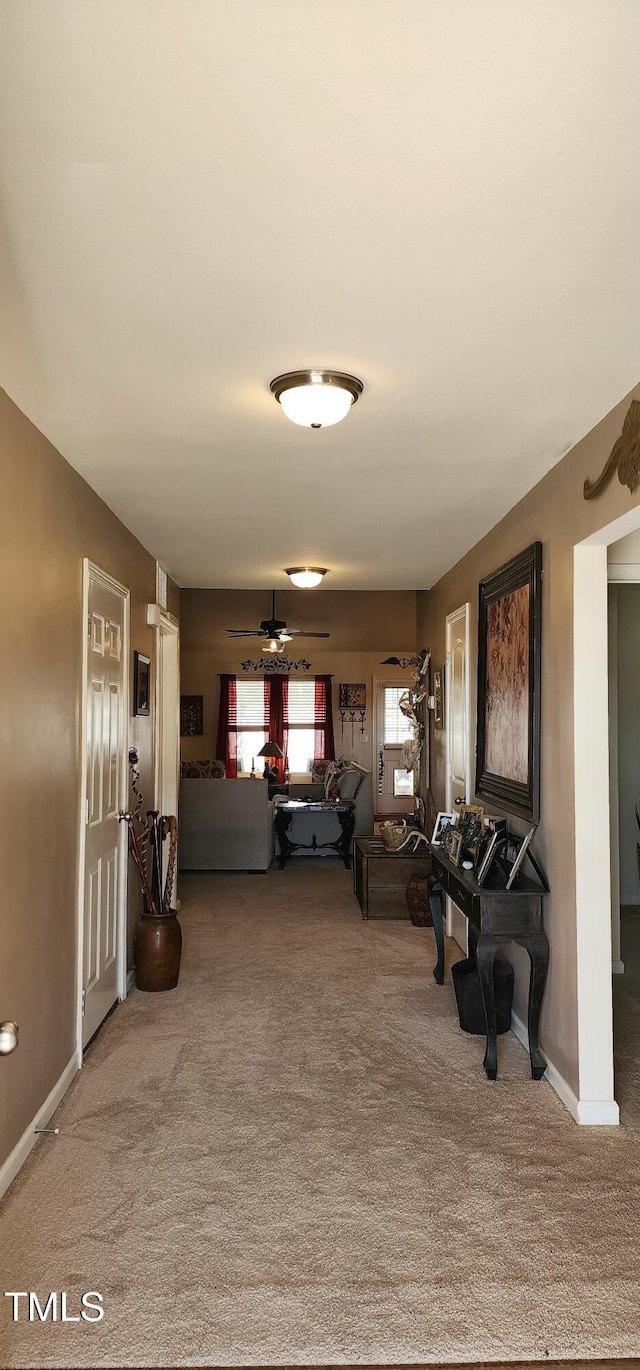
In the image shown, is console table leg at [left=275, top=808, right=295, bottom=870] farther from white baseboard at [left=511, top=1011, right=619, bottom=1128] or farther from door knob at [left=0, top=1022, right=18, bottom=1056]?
door knob at [left=0, top=1022, right=18, bottom=1056]

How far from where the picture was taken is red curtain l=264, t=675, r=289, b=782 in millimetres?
10930

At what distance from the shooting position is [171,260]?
2.00 m

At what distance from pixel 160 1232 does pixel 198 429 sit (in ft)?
8.57

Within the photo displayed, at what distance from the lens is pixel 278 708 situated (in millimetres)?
10930

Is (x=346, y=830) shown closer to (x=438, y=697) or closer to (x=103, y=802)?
(x=438, y=697)

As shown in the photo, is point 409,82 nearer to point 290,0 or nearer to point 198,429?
point 290,0

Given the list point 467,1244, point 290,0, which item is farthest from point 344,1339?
point 290,0

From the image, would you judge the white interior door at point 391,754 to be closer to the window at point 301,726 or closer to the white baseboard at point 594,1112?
the window at point 301,726

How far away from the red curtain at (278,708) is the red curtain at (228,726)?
1.38ft

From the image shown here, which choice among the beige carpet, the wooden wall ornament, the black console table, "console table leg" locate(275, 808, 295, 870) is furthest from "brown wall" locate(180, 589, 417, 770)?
the wooden wall ornament

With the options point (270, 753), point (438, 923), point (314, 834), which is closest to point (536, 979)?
point (438, 923)

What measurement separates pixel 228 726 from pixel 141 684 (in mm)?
5657

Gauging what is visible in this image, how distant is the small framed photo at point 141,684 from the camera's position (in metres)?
5.06

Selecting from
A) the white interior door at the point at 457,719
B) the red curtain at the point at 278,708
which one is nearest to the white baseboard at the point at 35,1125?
the white interior door at the point at 457,719
